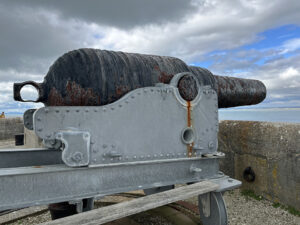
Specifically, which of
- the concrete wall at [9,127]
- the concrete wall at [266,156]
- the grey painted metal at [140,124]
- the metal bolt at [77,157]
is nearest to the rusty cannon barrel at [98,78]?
the grey painted metal at [140,124]

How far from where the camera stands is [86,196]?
205 cm

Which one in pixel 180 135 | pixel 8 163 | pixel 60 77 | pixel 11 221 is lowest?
pixel 11 221

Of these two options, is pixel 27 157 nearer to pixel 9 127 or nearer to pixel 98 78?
pixel 98 78

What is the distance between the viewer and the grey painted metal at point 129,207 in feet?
5.78

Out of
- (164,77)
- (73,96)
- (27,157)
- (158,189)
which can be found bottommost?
(158,189)

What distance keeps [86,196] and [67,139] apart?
0.50m

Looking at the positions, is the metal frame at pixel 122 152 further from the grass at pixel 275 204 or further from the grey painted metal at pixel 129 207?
the grass at pixel 275 204

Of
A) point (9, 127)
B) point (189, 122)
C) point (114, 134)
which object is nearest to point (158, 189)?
point (189, 122)

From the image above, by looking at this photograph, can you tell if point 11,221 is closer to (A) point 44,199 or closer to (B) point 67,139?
(A) point 44,199

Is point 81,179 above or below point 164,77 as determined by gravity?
below

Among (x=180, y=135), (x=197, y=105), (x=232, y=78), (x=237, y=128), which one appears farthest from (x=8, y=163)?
(x=237, y=128)

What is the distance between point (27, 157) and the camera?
263cm

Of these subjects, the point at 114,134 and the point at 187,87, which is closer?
the point at 114,134

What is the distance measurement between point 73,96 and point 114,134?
50 cm
